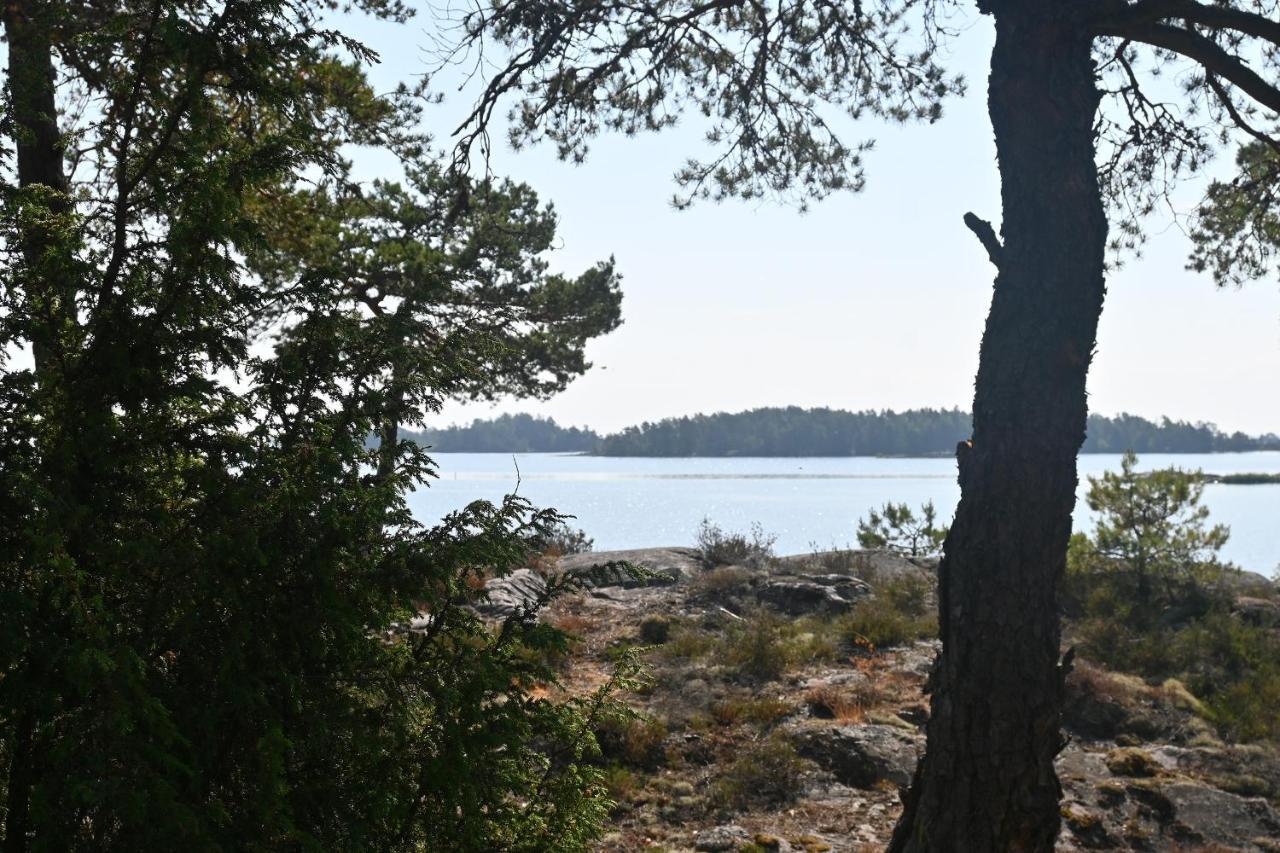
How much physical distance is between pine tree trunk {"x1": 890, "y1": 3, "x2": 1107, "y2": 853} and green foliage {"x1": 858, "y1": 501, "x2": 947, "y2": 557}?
1252 cm

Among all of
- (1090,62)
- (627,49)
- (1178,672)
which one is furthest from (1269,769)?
(627,49)

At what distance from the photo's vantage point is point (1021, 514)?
4191mm

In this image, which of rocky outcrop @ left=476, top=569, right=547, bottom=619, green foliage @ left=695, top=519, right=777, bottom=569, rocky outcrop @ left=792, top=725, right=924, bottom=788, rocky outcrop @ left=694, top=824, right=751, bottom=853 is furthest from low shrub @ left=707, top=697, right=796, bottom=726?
green foliage @ left=695, top=519, right=777, bottom=569

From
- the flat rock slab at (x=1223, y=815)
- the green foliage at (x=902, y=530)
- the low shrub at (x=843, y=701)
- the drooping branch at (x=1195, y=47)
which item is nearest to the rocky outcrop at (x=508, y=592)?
the low shrub at (x=843, y=701)

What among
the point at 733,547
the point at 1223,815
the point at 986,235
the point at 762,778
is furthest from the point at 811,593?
the point at 986,235

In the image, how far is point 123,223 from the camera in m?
2.88

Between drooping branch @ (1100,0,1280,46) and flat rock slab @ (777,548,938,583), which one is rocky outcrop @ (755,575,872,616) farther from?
drooping branch @ (1100,0,1280,46)

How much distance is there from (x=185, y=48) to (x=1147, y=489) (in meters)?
12.9

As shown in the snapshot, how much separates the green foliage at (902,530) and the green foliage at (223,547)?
1412cm

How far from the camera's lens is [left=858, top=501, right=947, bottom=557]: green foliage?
16.7 metres

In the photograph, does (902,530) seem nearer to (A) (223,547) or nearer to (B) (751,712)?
(B) (751,712)

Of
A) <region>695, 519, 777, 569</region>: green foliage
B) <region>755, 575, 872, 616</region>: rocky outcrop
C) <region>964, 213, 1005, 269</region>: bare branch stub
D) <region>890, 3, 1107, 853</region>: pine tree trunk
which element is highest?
<region>964, 213, 1005, 269</region>: bare branch stub

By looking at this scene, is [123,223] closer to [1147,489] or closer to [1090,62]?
[1090,62]

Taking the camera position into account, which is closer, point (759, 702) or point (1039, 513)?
point (1039, 513)
